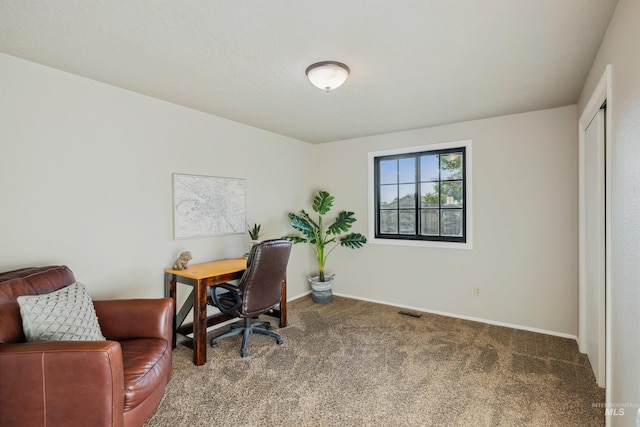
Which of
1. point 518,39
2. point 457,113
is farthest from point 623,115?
point 457,113

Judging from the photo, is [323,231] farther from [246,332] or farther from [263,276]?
[246,332]

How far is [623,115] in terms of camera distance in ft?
4.77

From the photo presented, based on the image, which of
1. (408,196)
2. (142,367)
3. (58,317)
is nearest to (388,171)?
(408,196)

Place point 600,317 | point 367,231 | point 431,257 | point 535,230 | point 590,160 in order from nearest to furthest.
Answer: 1. point 600,317
2. point 590,160
3. point 535,230
4. point 431,257
5. point 367,231

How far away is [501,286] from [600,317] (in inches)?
56.2

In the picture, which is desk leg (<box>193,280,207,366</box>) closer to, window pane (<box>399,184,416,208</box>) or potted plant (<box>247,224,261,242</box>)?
potted plant (<box>247,224,261,242</box>)

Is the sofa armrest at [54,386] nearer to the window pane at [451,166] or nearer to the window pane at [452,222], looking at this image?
→ the window pane at [452,222]

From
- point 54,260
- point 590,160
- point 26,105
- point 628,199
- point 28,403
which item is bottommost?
point 28,403

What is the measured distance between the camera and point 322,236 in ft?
14.8

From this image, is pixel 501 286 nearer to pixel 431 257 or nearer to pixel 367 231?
pixel 431 257

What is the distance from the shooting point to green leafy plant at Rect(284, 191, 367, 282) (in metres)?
4.09

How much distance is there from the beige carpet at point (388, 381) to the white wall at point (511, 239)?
1.12 feet

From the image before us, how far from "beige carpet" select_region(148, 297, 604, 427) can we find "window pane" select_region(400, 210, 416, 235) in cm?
124

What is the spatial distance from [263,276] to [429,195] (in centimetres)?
233
